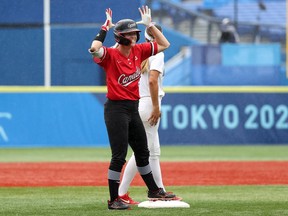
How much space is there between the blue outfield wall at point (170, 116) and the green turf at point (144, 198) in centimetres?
851

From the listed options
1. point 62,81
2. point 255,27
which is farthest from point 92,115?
point 255,27

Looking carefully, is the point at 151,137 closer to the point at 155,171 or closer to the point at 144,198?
the point at 155,171

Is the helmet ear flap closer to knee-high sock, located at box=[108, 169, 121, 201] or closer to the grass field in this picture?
knee-high sock, located at box=[108, 169, 121, 201]

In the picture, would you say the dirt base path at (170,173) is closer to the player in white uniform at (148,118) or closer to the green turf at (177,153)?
the green turf at (177,153)

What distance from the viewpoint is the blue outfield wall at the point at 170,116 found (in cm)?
1847

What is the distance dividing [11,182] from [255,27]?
13.6 meters

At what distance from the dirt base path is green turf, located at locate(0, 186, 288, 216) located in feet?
2.79

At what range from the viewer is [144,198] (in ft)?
29.5

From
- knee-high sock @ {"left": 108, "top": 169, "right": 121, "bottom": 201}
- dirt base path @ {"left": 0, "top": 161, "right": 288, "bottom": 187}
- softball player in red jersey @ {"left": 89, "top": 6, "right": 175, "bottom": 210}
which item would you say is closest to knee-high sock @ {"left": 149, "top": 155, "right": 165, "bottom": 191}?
softball player in red jersey @ {"left": 89, "top": 6, "right": 175, "bottom": 210}

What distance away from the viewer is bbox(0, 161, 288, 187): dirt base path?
1095 centimetres

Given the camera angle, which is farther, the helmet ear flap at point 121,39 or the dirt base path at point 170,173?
the dirt base path at point 170,173

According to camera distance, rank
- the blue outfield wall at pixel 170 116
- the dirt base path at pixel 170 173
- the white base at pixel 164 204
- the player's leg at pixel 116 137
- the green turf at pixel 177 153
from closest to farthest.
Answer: the player's leg at pixel 116 137 < the white base at pixel 164 204 < the dirt base path at pixel 170 173 < the green turf at pixel 177 153 < the blue outfield wall at pixel 170 116

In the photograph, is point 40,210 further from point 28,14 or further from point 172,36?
point 172,36

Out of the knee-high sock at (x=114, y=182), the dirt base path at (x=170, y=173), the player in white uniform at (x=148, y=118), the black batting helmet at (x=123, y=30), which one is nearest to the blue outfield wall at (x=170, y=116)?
the dirt base path at (x=170, y=173)
